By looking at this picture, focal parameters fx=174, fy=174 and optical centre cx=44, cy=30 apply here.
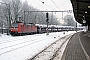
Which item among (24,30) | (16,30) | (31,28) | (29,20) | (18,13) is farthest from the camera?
(29,20)

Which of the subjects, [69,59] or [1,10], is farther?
[1,10]

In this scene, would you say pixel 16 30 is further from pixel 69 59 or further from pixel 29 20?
pixel 29 20

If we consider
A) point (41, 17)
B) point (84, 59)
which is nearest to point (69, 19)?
point (41, 17)

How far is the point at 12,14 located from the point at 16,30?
29187mm

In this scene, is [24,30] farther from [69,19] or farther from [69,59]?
[69,19]

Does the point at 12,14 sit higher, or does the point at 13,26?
the point at 12,14

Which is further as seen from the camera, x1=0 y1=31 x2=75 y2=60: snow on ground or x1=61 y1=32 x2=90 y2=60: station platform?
x1=0 y1=31 x2=75 y2=60: snow on ground

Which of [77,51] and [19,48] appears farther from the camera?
[19,48]

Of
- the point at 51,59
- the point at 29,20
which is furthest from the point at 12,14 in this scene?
the point at 51,59

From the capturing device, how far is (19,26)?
37.1 metres

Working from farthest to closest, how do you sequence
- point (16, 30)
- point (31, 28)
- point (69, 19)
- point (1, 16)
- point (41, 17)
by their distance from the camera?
point (69, 19) < point (41, 17) < point (1, 16) < point (31, 28) < point (16, 30)

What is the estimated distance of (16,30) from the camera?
36.7 metres

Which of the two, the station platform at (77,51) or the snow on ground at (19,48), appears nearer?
the station platform at (77,51)

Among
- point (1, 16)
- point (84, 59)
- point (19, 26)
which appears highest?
point (1, 16)
